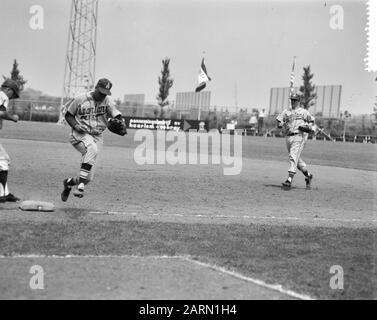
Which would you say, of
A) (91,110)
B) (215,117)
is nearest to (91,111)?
(91,110)

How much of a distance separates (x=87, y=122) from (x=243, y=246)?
342 centimetres

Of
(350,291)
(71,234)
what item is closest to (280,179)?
(71,234)

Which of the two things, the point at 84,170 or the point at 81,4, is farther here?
the point at 81,4

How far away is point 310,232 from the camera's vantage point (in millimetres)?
7715

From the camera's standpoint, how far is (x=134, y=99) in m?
64.2

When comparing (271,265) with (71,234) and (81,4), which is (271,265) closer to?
(71,234)

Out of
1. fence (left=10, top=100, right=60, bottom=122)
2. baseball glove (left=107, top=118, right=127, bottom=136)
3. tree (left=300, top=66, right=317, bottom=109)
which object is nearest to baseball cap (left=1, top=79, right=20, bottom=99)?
baseball glove (left=107, top=118, right=127, bottom=136)

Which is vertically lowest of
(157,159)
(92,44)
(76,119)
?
(157,159)

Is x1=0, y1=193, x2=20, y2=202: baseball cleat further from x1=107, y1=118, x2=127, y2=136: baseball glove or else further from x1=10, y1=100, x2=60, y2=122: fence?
x1=10, y1=100, x2=60, y2=122: fence

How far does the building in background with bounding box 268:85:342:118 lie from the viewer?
57.2 m

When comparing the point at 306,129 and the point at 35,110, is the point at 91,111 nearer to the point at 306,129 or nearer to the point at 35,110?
the point at 306,129

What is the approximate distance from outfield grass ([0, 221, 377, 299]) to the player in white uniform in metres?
1.16

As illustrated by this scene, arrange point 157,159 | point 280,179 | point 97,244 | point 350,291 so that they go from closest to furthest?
point 350,291, point 97,244, point 280,179, point 157,159
